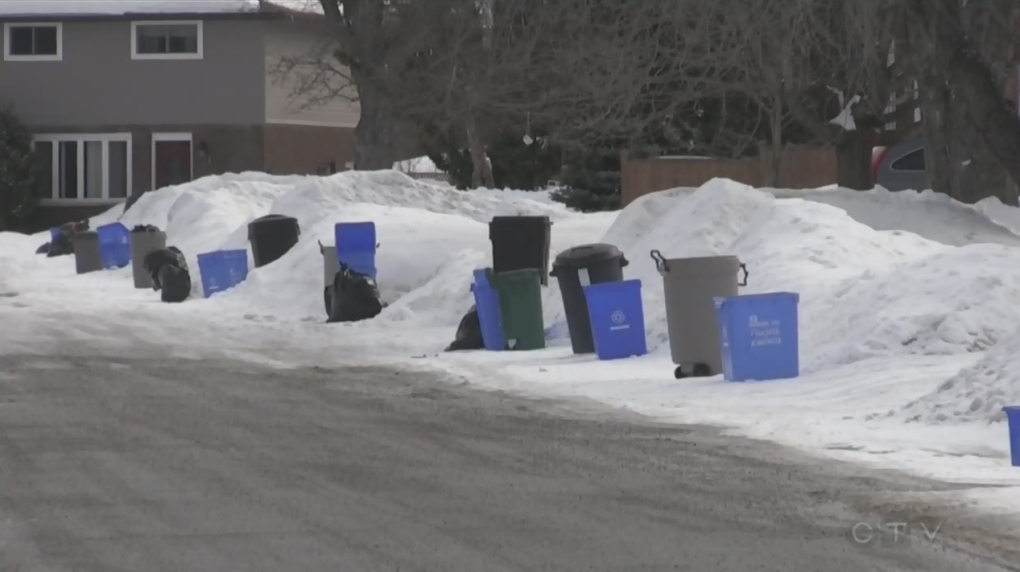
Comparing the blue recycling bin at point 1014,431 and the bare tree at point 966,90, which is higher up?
the bare tree at point 966,90

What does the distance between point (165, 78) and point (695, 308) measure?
3797cm

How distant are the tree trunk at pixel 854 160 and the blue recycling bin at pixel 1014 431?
59.8 ft

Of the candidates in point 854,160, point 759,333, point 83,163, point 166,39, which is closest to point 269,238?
point 854,160

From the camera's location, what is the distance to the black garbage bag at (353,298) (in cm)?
2209

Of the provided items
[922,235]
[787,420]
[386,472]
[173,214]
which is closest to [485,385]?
[787,420]

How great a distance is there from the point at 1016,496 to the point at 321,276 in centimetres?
1594

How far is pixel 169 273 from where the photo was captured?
2656cm

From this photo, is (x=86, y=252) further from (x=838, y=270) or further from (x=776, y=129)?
(x=838, y=270)

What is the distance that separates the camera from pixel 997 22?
2280cm

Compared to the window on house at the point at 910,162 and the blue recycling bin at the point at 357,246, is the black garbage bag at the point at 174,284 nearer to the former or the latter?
the blue recycling bin at the point at 357,246

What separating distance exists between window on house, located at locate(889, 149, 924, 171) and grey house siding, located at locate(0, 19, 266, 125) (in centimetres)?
2308

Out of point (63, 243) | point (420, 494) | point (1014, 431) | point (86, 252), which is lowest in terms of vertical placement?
point (420, 494)

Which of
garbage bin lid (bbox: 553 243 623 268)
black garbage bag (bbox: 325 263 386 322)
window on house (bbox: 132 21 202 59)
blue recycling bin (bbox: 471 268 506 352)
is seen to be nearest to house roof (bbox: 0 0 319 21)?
window on house (bbox: 132 21 202 59)

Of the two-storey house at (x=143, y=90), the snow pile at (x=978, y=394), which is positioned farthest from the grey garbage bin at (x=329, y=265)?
the two-storey house at (x=143, y=90)
